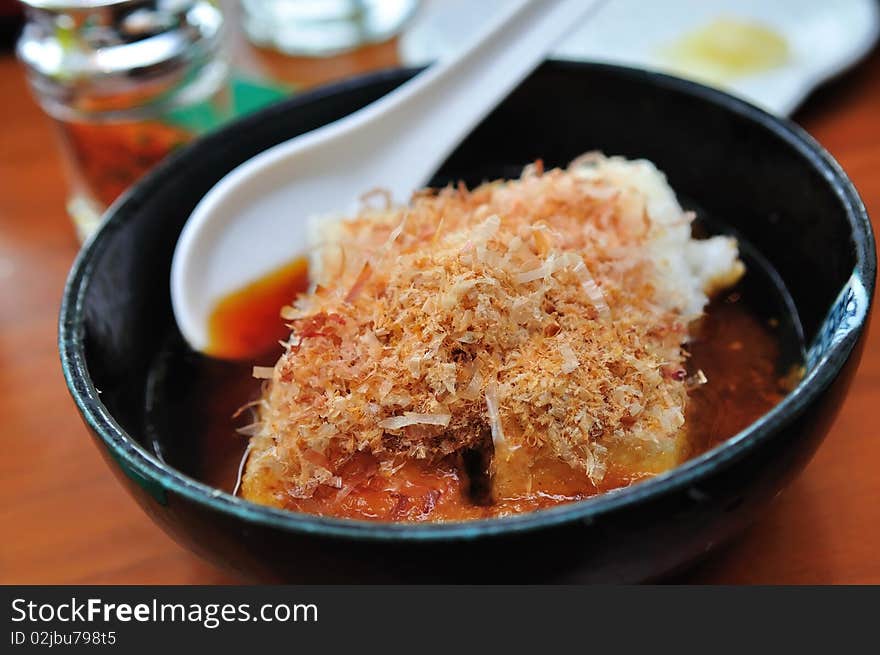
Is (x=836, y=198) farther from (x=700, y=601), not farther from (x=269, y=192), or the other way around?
(x=269, y=192)

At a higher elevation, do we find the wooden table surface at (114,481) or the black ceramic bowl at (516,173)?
the black ceramic bowl at (516,173)

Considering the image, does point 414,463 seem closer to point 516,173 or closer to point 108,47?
point 516,173

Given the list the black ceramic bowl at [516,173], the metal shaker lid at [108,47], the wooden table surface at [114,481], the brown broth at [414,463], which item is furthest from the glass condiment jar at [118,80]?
the brown broth at [414,463]

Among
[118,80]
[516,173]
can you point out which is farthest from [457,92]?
[118,80]

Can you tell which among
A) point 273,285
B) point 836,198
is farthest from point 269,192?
point 836,198

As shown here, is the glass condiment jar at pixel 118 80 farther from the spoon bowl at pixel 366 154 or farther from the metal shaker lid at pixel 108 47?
the spoon bowl at pixel 366 154
